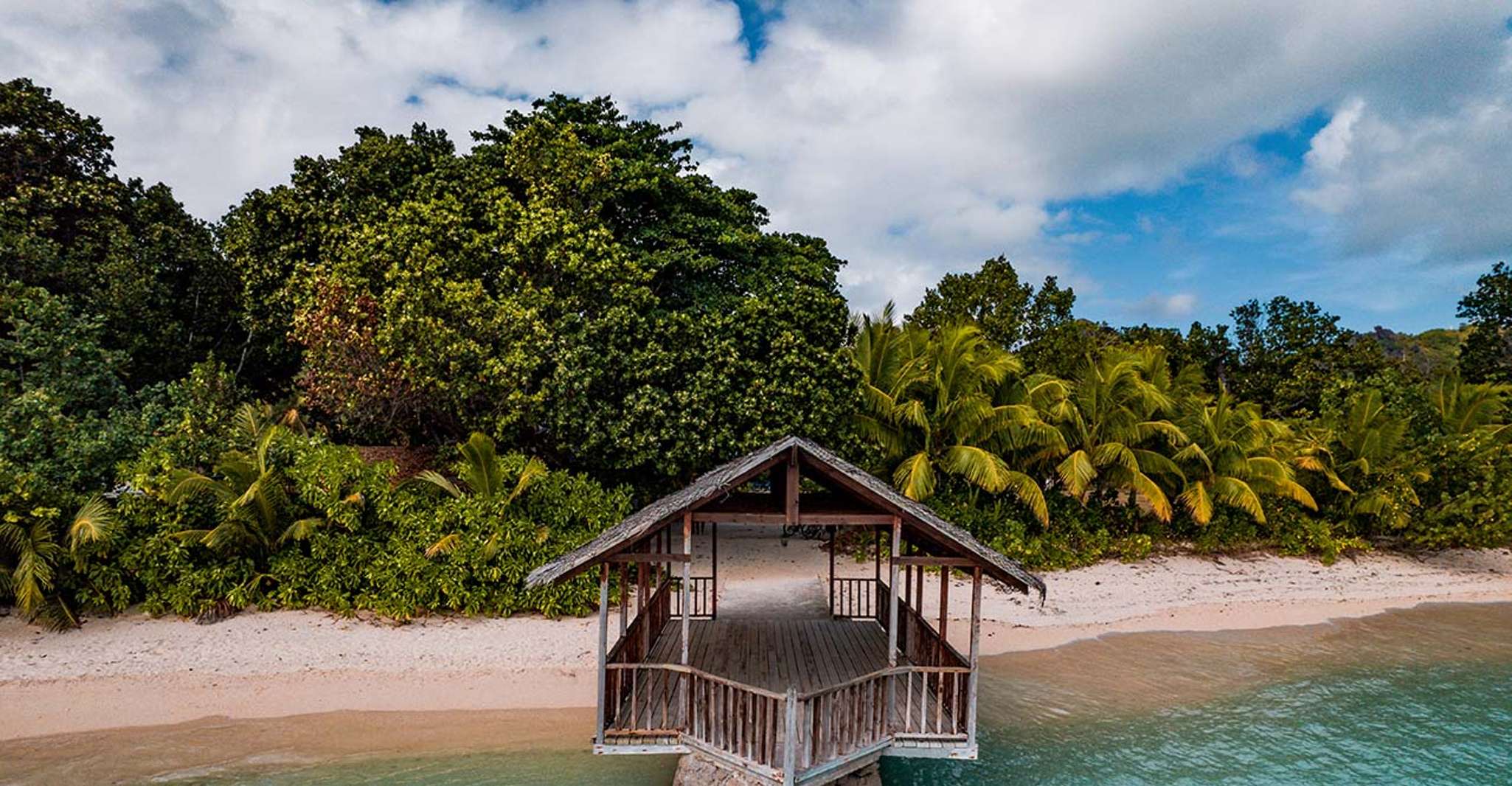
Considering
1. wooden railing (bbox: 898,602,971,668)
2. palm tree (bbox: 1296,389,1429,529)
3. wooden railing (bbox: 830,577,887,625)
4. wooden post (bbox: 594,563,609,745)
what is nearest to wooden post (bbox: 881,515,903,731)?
wooden railing (bbox: 898,602,971,668)

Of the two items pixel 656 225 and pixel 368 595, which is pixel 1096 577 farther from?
pixel 368 595

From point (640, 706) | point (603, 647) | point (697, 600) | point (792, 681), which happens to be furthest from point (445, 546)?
point (792, 681)

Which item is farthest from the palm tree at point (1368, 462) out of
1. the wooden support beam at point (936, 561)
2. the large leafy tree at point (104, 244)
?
the large leafy tree at point (104, 244)

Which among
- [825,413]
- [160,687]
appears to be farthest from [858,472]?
[160,687]

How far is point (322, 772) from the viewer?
8695 mm

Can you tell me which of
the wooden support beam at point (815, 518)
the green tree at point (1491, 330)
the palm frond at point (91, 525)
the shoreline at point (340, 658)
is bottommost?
the shoreline at point (340, 658)

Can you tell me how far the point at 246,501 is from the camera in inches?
480

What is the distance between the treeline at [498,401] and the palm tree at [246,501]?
70 mm

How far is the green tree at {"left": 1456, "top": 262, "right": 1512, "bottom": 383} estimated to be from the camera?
24.0 meters

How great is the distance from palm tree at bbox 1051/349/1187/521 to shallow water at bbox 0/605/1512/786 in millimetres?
3771

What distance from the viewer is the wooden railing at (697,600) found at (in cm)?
1172

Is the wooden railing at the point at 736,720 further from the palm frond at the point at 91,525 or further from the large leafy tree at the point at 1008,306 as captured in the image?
the large leafy tree at the point at 1008,306

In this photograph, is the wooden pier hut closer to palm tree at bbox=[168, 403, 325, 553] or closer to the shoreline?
the shoreline

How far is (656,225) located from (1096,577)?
1369cm
